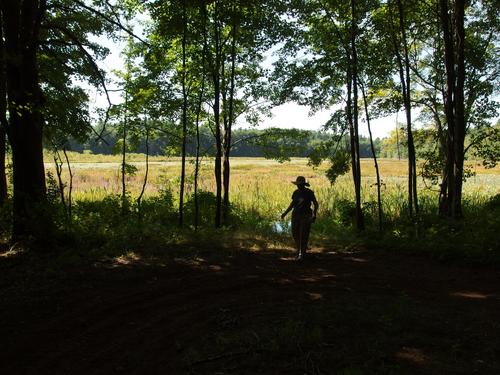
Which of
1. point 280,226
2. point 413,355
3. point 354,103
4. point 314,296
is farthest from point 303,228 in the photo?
point 280,226

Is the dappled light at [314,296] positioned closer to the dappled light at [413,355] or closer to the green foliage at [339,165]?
the dappled light at [413,355]

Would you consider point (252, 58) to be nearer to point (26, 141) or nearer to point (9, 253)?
point (26, 141)

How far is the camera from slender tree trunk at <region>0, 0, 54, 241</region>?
924cm

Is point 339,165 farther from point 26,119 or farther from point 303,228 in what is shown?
point 26,119

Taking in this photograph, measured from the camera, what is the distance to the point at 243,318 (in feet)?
17.1

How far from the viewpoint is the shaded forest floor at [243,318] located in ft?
13.3

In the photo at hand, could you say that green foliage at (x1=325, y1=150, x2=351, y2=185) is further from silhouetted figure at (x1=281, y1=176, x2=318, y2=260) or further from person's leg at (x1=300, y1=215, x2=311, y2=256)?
person's leg at (x1=300, y1=215, x2=311, y2=256)

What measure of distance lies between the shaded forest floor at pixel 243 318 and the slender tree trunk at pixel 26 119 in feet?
3.62

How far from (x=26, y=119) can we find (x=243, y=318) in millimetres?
7727

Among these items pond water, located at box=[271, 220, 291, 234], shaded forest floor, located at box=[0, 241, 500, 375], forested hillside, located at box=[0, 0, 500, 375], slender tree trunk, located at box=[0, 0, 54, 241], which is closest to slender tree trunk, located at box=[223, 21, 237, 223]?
forested hillside, located at box=[0, 0, 500, 375]

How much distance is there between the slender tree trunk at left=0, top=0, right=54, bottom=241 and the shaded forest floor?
1102mm

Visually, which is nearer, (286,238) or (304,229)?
(304,229)

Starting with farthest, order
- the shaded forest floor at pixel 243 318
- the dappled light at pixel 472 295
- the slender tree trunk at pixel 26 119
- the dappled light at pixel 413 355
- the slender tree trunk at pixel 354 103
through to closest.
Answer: the slender tree trunk at pixel 354 103 < the slender tree trunk at pixel 26 119 < the dappled light at pixel 472 295 < the shaded forest floor at pixel 243 318 < the dappled light at pixel 413 355

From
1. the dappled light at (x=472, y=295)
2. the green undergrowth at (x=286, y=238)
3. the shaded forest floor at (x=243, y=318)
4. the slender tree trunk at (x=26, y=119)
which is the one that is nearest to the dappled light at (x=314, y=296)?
Answer: the shaded forest floor at (x=243, y=318)
